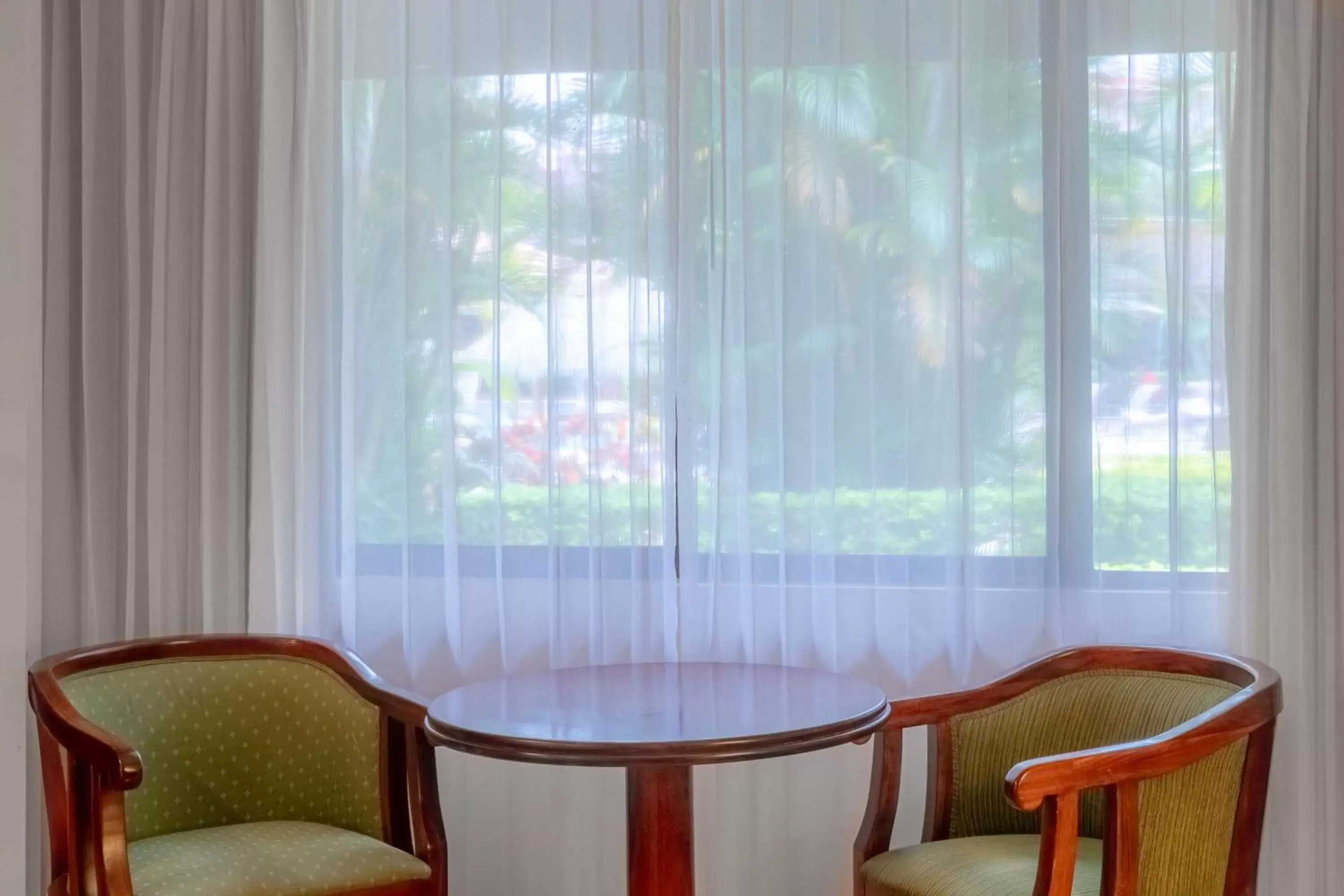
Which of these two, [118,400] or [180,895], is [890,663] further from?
[118,400]

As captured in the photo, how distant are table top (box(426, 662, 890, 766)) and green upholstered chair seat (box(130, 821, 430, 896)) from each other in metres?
0.32

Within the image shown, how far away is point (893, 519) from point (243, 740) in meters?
1.42

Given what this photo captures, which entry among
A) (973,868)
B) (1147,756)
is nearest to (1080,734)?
(973,868)

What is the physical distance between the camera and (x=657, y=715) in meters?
2.05

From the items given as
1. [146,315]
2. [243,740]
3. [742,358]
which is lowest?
[243,740]

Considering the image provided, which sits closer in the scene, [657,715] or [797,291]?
[657,715]

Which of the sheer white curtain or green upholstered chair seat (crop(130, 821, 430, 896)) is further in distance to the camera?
the sheer white curtain

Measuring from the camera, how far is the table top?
72.8 inches

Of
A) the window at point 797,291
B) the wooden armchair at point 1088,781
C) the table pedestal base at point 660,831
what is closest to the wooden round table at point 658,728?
the table pedestal base at point 660,831

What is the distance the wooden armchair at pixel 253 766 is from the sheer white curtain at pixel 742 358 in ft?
0.97

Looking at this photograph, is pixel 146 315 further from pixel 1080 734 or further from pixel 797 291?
pixel 1080 734

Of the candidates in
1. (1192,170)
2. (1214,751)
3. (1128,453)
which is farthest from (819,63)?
(1214,751)

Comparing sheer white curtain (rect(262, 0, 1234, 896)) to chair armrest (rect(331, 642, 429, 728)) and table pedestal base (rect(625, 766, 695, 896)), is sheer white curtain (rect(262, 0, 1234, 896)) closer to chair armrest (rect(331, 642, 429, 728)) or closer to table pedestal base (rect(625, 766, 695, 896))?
chair armrest (rect(331, 642, 429, 728))

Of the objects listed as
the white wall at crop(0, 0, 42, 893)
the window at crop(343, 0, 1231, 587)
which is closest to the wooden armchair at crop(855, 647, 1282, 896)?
the window at crop(343, 0, 1231, 587)
